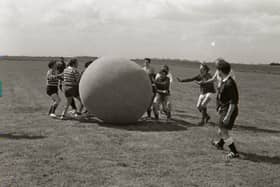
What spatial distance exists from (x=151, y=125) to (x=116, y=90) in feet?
5.36

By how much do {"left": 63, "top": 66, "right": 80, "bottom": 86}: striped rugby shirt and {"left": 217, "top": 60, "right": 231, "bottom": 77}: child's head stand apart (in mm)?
5463

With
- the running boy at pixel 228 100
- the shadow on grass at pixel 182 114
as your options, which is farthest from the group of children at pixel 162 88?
the running boy at pixel 228 100

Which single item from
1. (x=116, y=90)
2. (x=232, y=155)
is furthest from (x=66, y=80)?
(x=232, y=155)

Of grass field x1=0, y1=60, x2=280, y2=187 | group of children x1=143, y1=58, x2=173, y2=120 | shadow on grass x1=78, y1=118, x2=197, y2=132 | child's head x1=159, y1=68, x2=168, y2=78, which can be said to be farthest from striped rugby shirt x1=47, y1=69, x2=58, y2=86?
child's head x1=159, y1=68, x2=168, y2=78

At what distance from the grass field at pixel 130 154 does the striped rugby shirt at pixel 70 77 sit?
1205 mm

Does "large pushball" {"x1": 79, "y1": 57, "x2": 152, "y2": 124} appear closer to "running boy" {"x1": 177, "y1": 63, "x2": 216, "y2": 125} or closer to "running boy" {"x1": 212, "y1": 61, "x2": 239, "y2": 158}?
"running boy" {"x1": 177, "y1": 63, "x2": 216, "y2": 125}

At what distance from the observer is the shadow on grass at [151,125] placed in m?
11.0

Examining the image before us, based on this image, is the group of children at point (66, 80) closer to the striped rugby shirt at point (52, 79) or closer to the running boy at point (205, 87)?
the striped rugby shirt at point (52, 79)

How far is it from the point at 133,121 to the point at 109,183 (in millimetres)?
5318

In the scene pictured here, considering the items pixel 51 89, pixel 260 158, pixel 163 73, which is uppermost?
pixel 163 73

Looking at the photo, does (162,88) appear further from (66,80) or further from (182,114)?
(66,80)

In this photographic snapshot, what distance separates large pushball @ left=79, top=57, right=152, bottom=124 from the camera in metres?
10.7

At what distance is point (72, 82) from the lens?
39.5 feet

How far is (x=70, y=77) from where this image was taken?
39.4 ft
